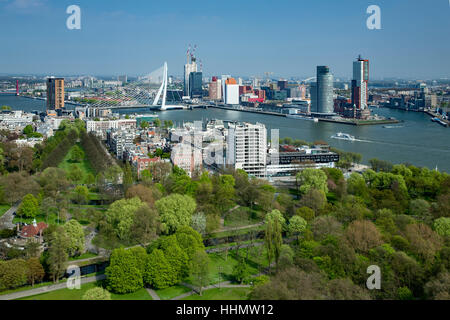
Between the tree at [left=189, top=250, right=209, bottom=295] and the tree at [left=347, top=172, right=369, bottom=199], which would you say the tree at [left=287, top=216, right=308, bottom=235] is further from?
the tree at [left=347, top=172, right=369, bottom=199]

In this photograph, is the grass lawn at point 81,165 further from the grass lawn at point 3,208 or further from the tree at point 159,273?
the tree at point 159,273

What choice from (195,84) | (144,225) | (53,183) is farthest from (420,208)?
(195,84)

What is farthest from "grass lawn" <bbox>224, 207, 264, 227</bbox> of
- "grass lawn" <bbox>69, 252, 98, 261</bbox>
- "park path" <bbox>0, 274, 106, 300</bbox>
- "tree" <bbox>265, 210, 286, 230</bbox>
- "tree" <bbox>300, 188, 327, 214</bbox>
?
"park path" <bbox>0, 274, 106, 300</bbox>

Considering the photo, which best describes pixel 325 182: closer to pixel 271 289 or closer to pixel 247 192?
pixel 247 192

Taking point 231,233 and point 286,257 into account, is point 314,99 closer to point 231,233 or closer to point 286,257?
point 231,233

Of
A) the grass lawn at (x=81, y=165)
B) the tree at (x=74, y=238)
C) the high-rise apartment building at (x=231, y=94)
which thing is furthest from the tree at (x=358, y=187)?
the high-rise apartment building at (x=231, y=94)
